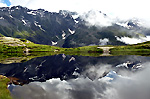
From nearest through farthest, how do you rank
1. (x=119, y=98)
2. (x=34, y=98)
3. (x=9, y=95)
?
(x=119, y=98) < (x=34, y=98) < (x=9, y=95)

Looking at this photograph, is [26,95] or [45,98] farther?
[26,95]

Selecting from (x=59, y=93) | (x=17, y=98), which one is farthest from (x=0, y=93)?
(x=59, y=93)

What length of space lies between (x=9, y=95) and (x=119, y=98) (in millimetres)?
23364

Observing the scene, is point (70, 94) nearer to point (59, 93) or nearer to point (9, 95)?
point (59, 93)

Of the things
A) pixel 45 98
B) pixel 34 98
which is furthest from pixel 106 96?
pixel 34 98

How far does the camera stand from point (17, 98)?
2723cm

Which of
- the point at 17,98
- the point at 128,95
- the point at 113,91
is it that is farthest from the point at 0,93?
the point at 128,95

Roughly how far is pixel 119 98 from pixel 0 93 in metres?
26.1

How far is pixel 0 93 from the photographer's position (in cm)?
3011

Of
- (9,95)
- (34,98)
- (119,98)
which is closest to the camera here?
(119,98)

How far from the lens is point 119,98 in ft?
83.8

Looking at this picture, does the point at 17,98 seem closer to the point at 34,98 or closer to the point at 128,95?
the point at 34,98

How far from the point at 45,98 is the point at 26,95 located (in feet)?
16.6

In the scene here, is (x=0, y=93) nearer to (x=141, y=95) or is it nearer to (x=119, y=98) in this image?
(x=119, y=98)
